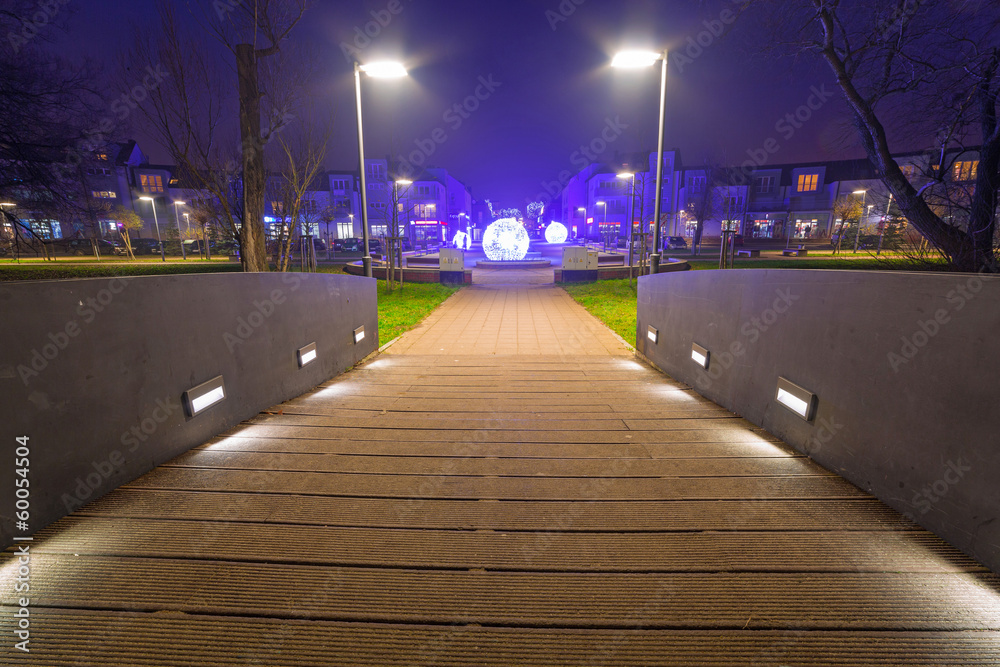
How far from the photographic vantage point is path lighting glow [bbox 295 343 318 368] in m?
4.79

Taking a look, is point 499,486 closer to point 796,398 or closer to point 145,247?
point 796,398

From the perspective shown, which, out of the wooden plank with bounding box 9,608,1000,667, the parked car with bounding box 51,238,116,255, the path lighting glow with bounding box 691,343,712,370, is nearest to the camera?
the wooden plank with bounding box 9,608,1000,667

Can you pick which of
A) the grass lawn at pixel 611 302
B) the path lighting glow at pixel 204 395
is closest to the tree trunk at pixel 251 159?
the path lighting glow at pixel 204 395

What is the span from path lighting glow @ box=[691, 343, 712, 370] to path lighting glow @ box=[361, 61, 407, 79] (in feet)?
26.5

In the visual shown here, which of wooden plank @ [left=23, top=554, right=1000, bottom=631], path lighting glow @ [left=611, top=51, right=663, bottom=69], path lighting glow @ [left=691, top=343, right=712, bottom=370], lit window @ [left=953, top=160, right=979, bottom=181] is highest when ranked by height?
path lighting glow @ [left=611, top=51, right=663, bottom=69]

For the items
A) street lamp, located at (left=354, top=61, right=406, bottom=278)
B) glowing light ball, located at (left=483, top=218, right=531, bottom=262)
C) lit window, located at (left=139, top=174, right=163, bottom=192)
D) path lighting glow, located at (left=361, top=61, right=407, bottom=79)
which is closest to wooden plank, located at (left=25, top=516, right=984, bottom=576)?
street lamp, located at (left=354, top=61, right=406, bottom=278)

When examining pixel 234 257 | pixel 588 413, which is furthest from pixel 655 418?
pixel 234 257

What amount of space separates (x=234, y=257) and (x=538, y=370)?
30507mm

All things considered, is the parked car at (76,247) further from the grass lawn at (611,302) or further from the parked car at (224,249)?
the grass lawn at (611,302)

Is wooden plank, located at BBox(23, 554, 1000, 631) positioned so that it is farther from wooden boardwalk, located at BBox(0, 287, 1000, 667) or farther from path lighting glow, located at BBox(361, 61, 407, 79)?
path lighting glow, located at BBox(361, 61, 407, 79)

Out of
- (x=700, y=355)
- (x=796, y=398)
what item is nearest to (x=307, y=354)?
(x=700, y=355)

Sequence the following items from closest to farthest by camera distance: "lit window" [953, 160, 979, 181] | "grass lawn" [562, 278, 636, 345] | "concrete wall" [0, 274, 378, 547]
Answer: "concrete wall" [0, 274, 378, 547], "lit window" [953, 160, 979, 181], "grass lawn" [562, 278, 636, 345]

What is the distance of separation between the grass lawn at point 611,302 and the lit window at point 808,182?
4603 cm

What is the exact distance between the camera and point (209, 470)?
8.50 ft
